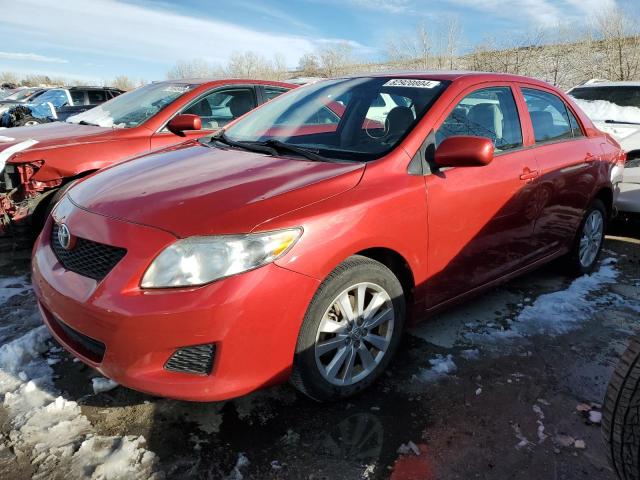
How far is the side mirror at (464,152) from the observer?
2.52 m

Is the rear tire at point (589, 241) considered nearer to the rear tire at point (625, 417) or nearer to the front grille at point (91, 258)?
the rear tire at point (625, 417)

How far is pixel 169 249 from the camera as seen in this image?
6.49 ft

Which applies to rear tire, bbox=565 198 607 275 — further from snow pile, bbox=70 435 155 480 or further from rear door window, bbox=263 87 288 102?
snow pile, bbox=70 435 155 480

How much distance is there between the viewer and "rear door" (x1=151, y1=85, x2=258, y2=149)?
461 centimetres

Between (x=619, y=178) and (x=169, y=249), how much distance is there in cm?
408

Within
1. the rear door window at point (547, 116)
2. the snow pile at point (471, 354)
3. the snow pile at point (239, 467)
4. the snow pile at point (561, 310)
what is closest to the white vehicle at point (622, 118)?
the rear door window at point (547, 116)

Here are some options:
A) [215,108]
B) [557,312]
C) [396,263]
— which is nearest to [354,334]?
[396,263]

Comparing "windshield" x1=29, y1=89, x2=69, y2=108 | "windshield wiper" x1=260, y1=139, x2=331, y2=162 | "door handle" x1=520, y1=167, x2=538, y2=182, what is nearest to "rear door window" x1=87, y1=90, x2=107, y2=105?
"windshield" x1=29, y1=89, x2=69, y2=108

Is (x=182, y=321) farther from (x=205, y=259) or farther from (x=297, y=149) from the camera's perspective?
(x=297, y=149)

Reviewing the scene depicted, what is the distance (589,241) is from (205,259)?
11.5ft

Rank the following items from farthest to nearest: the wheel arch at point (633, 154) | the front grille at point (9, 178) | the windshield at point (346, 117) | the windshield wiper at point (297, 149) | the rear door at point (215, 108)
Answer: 1. the wheel arch at point (633, 154)
2. the rear door at point (215, 108)
3. the front grille at point (9, 178)
4. the windshield at point (346, 117)
5. the windshield wiper at point (297, 149)

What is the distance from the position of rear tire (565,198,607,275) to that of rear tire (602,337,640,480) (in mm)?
2445

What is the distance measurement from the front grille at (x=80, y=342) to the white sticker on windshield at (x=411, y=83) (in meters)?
2.23

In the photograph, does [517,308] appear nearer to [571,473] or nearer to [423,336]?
[423,336]
